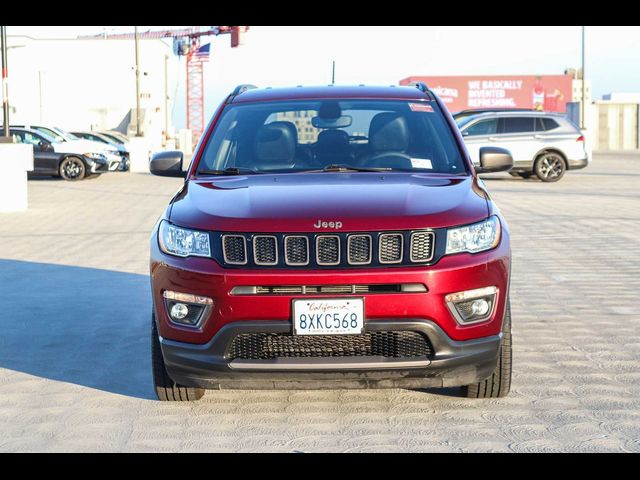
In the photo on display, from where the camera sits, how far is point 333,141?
6.80 meters

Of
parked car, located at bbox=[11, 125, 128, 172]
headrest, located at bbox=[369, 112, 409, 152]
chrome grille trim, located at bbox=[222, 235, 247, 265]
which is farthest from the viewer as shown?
parked car, located at bbox=[11, 125, 128, 172]

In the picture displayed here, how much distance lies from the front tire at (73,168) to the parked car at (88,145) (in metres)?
0.34

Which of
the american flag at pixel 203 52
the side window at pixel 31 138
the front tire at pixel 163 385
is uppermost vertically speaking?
the american flag at pixel 203 52

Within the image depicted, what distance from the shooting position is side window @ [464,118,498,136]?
2784 cm

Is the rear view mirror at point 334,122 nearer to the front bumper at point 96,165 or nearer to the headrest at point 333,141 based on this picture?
the headrest at point 333,141

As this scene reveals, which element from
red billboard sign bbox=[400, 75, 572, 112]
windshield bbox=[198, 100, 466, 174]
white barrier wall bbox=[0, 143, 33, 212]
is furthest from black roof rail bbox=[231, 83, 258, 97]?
red billboard sign bbox=[400, 75, 572, 112]

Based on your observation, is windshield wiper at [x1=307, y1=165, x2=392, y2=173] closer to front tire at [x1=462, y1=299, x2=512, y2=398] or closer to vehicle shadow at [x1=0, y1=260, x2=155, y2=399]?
front tire at [x1=462, y1=299, x2=512, y2=398]

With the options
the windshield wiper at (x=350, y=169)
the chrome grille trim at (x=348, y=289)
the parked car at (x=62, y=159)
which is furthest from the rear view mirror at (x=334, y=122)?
the parked car at (x=62, y=159)

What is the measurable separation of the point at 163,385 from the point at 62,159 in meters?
24.6

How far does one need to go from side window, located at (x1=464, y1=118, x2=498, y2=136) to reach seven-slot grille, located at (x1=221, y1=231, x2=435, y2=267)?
22.8m

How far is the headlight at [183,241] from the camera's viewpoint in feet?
17.8
